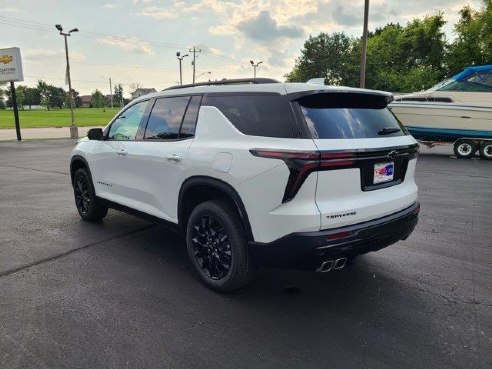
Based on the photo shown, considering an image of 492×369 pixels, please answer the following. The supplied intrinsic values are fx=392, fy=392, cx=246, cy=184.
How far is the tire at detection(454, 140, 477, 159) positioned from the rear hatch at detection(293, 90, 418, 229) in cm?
1190

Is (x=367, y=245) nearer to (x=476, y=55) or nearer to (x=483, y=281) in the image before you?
(x=483, y=281)

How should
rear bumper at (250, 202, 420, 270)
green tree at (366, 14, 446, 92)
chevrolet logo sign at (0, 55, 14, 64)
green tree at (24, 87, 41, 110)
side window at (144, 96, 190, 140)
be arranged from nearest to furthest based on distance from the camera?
rear bumper at (250, 202, 420, 270)
side window at (144, 96, 190, 140)
chevrolet logo sign at (0, 55, 14, 64)
green tree at (366, 14, 446, 92)
green tree at (24, 87, 41, 110)

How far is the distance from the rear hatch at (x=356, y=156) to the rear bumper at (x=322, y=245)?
68 mm

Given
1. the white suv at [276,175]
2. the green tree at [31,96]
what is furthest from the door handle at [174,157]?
the green tree at [31,96]

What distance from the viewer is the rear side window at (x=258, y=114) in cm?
298

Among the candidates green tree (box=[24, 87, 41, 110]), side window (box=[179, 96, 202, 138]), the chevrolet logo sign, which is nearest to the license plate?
side window (box=[179, 96, 202, 138])

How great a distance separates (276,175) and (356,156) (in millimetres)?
626

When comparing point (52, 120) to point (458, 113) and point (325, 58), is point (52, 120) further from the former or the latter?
point (458, 113)

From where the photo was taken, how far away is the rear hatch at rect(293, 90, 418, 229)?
2.84 metres

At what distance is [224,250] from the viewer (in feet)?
11.2

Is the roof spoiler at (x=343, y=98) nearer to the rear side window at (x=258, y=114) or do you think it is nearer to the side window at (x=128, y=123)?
the rear side window at (x=258, y=114)

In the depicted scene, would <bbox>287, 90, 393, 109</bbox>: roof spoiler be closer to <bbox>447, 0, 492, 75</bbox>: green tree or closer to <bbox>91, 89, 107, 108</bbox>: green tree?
<bbox>447, 0, 492, 75</bbox>: green tree

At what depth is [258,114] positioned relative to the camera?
318cm

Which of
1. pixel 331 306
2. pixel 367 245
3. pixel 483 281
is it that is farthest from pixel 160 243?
pixel 483 281
